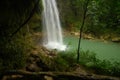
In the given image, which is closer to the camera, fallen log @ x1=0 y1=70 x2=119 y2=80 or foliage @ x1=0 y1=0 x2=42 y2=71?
fallen log @ x1=0 y1=70 x2=119 y2=80

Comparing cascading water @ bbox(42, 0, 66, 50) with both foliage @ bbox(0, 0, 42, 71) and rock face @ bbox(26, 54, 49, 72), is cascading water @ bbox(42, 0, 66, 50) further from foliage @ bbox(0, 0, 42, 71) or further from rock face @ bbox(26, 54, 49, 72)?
foliage @ bbox(0, 0, 42, 71)

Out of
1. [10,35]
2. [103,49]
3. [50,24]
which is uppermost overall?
[50,24]

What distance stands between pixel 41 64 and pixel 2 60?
1.73 metres

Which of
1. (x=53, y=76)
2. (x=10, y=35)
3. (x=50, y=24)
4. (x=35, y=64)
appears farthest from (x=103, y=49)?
(x=53, y=76)

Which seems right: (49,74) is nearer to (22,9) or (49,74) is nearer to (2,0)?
(2,0)

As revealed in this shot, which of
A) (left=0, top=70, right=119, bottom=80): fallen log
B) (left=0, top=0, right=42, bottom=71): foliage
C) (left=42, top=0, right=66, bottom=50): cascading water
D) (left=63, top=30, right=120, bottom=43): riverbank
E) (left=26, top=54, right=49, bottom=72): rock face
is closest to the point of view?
(left=0, top=70, right=119, bottom=80): fallen log

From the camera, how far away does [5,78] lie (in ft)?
13.5

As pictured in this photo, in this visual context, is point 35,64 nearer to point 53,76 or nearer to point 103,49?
point 53,76

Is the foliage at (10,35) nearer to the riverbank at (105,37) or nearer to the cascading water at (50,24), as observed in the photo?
the cascading water at (50,24)

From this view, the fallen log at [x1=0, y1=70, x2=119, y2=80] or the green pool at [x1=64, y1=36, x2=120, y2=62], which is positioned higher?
the green pool at [x1=64, y1=36, x2=120, y2=62]

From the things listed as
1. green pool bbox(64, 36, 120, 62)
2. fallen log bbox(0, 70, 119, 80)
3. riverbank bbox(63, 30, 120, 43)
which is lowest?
fallen log bbox(0, 70, 119, 80)

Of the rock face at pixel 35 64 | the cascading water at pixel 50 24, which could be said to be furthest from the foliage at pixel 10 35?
the cascading water at pixel 50 24

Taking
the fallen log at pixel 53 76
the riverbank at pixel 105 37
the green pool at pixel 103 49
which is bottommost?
the fallen log at pixel 53 76

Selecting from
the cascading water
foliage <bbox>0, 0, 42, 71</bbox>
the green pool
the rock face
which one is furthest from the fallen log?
the cascading water
